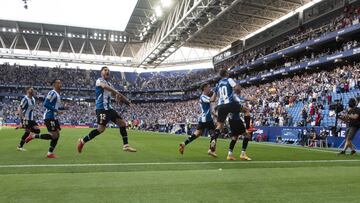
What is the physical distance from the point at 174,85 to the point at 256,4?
147ft

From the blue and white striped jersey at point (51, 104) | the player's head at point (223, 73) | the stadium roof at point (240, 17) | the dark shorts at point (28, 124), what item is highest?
the stadium roof at point (240, 17)

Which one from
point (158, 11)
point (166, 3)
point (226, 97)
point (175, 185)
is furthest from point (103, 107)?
point (158, 11)

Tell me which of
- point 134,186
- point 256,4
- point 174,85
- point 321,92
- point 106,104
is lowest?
point 134,186

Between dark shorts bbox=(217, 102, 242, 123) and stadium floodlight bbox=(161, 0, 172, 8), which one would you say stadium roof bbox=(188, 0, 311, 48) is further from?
dark shorts bbox=(217, 102, 242, 123)

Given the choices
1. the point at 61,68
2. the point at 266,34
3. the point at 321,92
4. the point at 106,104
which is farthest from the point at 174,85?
the point at 106,104

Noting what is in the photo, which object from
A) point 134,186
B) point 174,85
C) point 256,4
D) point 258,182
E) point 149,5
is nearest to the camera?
point 134,186

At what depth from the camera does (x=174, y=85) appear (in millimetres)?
84500

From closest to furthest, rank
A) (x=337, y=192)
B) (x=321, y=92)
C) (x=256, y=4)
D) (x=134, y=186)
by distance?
(x=337, y=192)
(x=134, y=186)
(x=321, y=92)
(x=256, y=4)

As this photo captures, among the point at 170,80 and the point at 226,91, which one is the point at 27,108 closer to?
the point at 226,91

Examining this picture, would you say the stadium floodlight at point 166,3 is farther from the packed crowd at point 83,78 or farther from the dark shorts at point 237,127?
the dark shorts at point 237,127

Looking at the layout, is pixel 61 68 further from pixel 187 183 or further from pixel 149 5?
pixel 187 183

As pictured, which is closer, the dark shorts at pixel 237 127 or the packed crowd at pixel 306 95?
the dark shorts at pixel 237 127

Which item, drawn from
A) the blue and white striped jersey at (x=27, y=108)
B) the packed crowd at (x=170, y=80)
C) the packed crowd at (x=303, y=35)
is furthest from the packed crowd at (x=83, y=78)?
the blue and white striped jersey at (x=27, y=108)

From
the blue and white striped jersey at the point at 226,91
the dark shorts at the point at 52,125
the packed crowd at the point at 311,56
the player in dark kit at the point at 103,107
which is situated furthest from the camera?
the packed crowd at the point at 311,56
